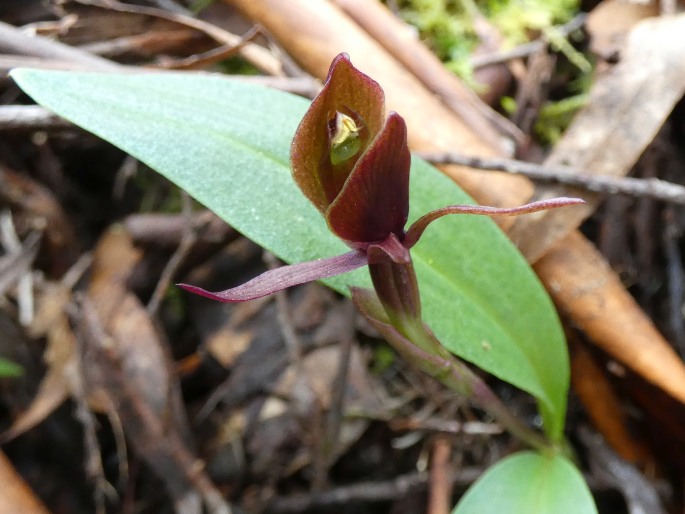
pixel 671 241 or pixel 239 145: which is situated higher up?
pixel 239 145

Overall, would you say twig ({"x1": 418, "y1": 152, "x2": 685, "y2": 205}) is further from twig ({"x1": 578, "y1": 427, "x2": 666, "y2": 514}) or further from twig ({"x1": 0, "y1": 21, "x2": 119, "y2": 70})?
twig ({"x1": 0, "y1": 21, "x2": 119, "y2": 70})

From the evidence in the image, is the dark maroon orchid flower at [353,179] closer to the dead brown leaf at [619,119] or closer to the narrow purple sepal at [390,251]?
the narrow purple sepal at [390,251]

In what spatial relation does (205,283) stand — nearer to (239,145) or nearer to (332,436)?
(332,436)

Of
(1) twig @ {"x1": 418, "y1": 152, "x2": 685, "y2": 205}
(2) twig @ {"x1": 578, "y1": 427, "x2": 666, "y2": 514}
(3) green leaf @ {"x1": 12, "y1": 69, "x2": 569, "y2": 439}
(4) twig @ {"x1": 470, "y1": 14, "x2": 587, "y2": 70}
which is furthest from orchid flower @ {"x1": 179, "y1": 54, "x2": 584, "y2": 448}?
(4) twig @ {"x1": 470, "y1": 14, "x2": 587, "y2": 70}

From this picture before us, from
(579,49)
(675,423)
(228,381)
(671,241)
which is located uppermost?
(579,49)

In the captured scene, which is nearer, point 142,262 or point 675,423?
point 675,423

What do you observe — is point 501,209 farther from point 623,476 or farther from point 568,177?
point 623,476

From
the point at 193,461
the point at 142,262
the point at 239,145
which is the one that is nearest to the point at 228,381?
the point at 193,461
